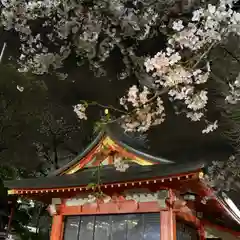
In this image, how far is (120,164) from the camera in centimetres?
870

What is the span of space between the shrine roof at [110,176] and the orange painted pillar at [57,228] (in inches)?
38.0

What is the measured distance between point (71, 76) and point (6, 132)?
3885 millimetres

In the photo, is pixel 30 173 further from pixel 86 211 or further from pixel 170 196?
pixel 170 196

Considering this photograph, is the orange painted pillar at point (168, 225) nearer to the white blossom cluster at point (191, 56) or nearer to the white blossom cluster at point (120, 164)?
the white blossom cluster at point (120, 164)

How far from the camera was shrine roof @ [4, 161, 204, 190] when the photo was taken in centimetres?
706

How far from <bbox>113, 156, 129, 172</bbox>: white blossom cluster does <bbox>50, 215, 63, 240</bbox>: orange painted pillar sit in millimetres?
1971

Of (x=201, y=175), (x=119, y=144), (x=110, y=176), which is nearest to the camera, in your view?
(x=201, y=175)

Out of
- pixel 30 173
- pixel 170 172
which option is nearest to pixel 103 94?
pixel 30 173

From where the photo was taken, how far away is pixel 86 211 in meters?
8.52

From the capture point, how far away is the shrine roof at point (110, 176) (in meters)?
7.06

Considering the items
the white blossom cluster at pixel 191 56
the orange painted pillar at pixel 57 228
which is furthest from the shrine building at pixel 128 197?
the white blossom cluster at pixel 191 56

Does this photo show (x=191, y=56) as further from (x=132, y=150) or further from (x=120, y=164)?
(x=120, y=164)

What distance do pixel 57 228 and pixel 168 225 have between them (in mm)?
2961

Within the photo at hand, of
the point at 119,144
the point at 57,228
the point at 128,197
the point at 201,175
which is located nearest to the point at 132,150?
the point at 119,144
